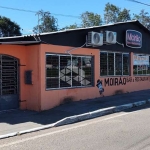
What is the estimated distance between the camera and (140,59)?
698 inches

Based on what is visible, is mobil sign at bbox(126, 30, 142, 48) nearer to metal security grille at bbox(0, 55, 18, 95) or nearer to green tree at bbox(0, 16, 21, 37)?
metal security grille at bbox(0, 55, 18, 95)

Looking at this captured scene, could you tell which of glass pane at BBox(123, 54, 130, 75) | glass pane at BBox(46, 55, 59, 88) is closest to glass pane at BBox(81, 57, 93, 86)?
glass pane at BBox(46, 55, 59, 88)

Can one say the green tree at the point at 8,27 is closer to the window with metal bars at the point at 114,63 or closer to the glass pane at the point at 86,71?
the window with metal bars at the point at 114,63

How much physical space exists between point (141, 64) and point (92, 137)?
11.8m

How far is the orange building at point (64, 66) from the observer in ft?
36.3

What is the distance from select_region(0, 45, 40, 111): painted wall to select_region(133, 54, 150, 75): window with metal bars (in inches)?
310

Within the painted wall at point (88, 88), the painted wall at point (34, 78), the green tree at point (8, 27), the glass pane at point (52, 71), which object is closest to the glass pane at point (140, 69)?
the painted wall at point (88, 88)

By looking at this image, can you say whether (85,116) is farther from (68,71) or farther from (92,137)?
(68,71)

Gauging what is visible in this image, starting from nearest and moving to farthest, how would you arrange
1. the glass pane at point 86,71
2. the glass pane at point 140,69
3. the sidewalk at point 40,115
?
the sidewalk at point 40,115, the glass pane at point 86,71, the glass pane at point 140,69

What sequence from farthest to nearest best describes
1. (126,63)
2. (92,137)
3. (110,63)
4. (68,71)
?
(126,63) → (110,63) → (68,71) → (92,137)

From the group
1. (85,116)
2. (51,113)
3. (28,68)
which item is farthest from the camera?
(28,68)

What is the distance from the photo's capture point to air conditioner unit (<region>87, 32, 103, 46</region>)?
1301 centimetres

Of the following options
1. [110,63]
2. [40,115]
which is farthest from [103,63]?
[40,115]

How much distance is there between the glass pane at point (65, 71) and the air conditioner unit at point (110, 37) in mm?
2555
